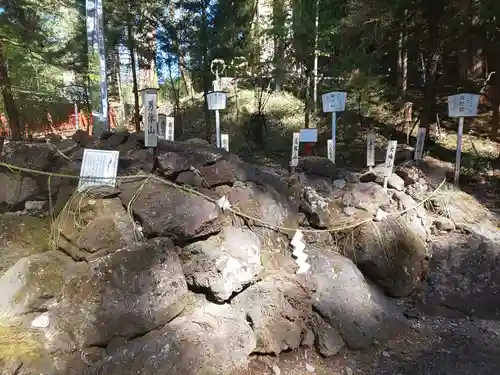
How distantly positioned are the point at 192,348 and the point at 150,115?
2260 millimetres

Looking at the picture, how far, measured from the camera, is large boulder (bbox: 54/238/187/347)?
8.98ft

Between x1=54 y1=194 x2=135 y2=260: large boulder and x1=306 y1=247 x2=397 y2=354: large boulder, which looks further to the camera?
x1=306 y1=247 x2=397 y2=354: large boulder

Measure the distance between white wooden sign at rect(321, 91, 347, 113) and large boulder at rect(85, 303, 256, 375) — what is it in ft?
15.0

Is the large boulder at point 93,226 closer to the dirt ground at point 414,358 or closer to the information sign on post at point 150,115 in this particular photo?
the information sign on post at point 150,115

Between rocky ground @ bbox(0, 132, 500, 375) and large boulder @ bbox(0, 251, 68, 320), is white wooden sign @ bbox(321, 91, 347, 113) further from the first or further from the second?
large boulder @ bbox(0, 251, 68, 320)

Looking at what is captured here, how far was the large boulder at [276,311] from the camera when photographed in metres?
3.12

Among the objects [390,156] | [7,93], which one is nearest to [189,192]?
[390,156]

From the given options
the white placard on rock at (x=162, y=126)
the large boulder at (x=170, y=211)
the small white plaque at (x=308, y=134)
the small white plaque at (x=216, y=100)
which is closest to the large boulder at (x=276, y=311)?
the large boulder at (x=170, y=211)

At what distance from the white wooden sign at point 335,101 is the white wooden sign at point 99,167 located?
4.29 meters

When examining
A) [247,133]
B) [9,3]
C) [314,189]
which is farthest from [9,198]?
[247,133]

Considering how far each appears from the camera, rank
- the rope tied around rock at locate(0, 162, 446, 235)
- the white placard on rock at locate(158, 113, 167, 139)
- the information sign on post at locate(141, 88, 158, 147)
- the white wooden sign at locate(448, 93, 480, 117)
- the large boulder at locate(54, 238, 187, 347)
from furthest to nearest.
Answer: the white wooden sign at locate(448, 93, 480, 117), the white placard on rock at locate(158, 113, 167, 139), the information sign on post at locate(141, 88, 158, 147), the rope tied around rock at locate(0, 162, 446, 235), the large boulder at locate(54, 238, 187, 347)

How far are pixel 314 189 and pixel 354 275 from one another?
1432 mm

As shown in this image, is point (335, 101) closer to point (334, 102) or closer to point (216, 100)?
point (334, 102)

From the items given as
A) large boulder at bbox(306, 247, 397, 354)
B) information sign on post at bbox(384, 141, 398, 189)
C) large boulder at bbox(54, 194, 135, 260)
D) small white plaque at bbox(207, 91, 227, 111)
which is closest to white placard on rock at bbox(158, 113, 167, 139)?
small white plaque at bbox(207, 91, 227, 111)
